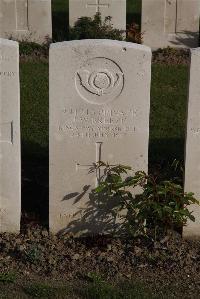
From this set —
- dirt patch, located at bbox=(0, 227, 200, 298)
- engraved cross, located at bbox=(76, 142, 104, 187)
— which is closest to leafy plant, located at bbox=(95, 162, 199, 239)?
engraved cross, located at bbox=(76, 142, 104, 187)

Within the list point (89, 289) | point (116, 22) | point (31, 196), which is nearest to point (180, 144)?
point (31, 196)

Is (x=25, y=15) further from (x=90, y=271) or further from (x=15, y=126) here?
(x=90, y=271)

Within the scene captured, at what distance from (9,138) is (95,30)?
267 inches

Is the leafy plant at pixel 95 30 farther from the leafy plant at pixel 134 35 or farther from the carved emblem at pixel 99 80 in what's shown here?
the carved emblem at pixel 99 80

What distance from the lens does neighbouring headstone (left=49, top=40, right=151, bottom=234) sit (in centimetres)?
631

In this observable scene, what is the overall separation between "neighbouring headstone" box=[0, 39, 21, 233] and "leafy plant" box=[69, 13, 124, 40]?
6604 millimetres

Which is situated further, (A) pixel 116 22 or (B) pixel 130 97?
(A) pixel 116 22

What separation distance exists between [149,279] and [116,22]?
8079 mm

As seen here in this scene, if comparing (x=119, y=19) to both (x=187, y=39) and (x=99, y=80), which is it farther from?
(x=99, y=80)

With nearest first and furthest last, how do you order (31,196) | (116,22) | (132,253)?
(132,253)
(31,196)
(116,22)

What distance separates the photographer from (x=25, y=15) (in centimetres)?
1360

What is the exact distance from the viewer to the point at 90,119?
6480mm

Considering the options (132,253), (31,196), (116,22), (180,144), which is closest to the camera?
(132,253)

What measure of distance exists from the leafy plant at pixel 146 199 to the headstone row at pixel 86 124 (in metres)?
0.11
